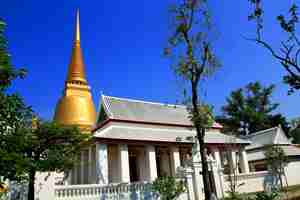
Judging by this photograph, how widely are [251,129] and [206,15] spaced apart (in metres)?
35.6

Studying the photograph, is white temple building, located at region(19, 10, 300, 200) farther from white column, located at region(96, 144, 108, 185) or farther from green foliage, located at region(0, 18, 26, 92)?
green foliage, located at region(0, 18, 26, 92)

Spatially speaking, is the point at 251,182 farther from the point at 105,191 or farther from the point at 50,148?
the point at 50,148

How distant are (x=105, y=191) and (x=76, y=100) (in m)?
18.2

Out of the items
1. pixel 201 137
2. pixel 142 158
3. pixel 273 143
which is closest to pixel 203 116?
pixel 201 137

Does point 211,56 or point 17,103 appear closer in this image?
point 17,103

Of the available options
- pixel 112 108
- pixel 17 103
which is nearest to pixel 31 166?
pixel 17 103

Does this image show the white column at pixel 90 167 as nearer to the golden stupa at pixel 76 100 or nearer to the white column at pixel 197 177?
the white column at pixel 197 177

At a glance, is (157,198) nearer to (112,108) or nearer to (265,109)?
(112,108)

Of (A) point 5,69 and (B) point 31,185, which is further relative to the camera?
(B) point 31,185

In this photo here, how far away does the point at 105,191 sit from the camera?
1264cm

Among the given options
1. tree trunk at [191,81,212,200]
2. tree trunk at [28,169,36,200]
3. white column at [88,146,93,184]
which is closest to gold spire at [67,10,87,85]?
white column at [88,146,93,184]

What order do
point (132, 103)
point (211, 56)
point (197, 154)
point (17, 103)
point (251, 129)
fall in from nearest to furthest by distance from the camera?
1. point (17, 103)
2. point (211, 56)
3. point (197, 154)
4. point (132, 103)
5. point (251, 129)

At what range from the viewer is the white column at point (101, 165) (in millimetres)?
16172

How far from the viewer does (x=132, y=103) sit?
2289cm
